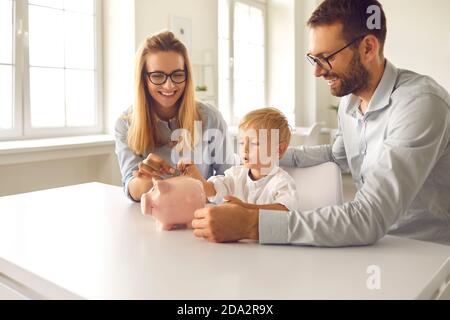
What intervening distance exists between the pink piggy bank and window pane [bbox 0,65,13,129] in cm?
210

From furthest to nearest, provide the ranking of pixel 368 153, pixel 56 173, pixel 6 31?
pixel 56 173 < pixel 6 31 < pixel 368 153

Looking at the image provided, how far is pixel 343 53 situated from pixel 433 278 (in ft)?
2.17

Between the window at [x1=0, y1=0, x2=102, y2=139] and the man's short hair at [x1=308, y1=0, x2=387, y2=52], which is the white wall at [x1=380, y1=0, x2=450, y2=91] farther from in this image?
the man's short hair at [x1=308, y1=0, x2=387, y2=52]

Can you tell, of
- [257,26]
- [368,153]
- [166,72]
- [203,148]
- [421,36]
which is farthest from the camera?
[257,26]

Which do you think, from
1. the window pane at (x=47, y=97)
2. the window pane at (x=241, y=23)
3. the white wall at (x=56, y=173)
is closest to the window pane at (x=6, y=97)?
the window pane at (x=47, y=97)

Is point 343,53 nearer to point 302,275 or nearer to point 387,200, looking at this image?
point 387,200

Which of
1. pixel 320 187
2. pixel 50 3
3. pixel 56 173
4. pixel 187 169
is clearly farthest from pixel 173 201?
pixel 50 3

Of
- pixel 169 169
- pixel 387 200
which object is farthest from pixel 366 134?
pixel 169 169

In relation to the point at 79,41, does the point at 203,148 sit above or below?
below

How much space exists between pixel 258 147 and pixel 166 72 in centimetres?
51

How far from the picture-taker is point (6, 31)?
2.73m

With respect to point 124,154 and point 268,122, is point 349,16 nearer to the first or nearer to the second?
point 268,122

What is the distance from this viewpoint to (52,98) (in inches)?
120

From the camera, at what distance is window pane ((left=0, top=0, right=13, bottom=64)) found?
2707 millimetres
